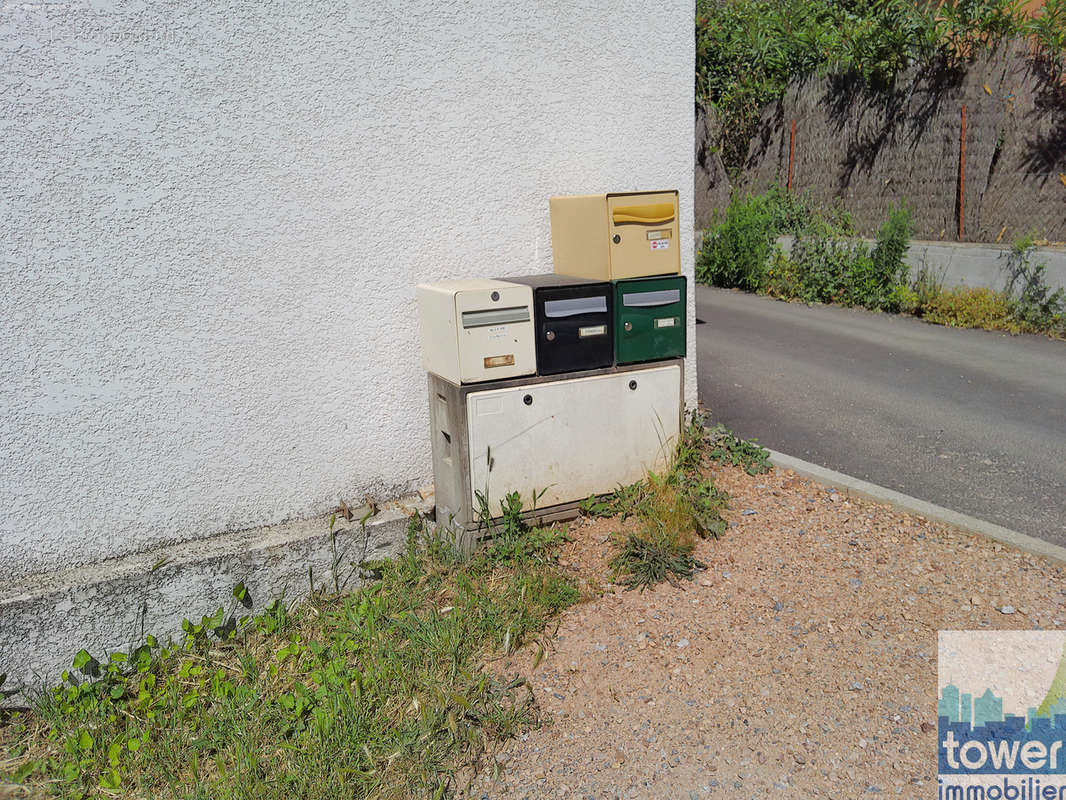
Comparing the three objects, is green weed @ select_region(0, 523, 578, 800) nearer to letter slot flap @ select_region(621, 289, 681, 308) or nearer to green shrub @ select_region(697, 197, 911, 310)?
letter slot flap @ select_region(621, 289, 681, 308)

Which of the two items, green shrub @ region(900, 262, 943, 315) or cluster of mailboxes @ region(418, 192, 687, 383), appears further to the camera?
green shrub @ region(900, 262, 943, 315)

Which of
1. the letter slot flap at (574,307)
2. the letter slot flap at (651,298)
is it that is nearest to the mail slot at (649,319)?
the letter slot flap at (651,298)

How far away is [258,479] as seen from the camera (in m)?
4.36

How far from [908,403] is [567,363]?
12.2ft

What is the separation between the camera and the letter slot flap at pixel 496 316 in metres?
4.16

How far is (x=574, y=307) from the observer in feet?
14.5

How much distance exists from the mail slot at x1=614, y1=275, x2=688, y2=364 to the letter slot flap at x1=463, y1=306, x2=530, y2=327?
58 centimetres

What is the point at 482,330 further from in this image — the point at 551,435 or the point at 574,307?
the point at 551,435

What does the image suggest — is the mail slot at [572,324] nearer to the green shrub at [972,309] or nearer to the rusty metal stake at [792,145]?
the green shrub at [972,309]

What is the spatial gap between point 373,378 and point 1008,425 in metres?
4.73

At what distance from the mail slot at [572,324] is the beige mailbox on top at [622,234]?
6.5 inches

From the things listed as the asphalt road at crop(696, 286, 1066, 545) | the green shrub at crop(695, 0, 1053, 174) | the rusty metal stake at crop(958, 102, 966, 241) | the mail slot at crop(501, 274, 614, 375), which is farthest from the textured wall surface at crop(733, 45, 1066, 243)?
the mail slot at crop(501, 274, 614, 375)

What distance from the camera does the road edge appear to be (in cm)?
403

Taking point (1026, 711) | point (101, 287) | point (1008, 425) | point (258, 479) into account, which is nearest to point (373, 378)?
point (258, 479)
